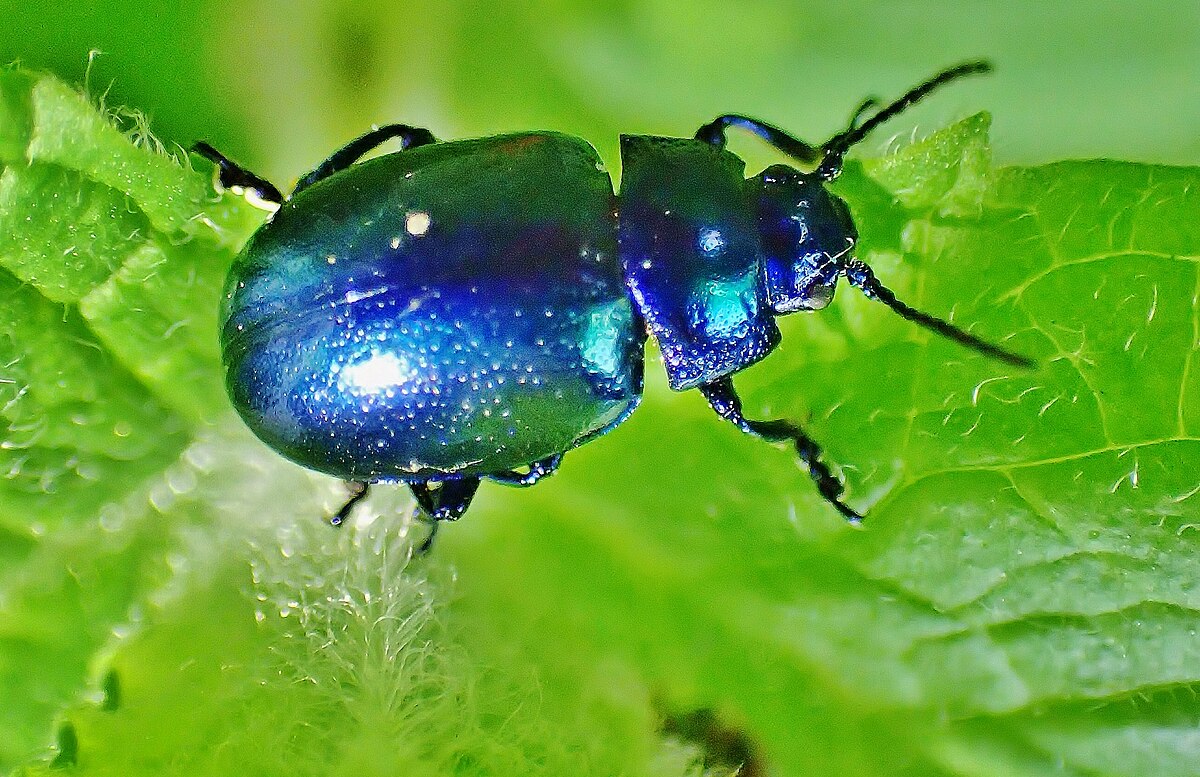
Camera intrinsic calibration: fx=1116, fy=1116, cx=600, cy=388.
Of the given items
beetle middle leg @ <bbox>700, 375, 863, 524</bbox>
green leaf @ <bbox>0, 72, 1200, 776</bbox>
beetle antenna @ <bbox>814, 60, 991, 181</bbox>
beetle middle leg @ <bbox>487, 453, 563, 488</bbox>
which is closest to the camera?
green leaf @ <bbox>0, 72, 1200, 776</bbox>

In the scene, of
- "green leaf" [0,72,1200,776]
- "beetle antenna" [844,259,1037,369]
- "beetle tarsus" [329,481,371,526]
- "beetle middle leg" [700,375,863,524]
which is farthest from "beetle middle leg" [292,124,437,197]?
"beetle antenna" [844,259,1037,369]

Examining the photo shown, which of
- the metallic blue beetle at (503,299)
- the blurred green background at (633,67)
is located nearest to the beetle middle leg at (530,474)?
the metallic blue beetle at (503,299)

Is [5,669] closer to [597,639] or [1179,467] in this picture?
[597,639]

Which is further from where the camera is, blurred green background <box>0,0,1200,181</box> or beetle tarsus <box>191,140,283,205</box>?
blurred green background <box>0,0,1200,181</box>

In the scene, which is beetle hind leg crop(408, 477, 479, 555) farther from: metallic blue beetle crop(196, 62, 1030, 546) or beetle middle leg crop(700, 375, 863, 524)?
beetle middle leg crop(700, 375, 863, 524)

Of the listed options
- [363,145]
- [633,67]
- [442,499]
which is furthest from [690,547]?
[633,67]

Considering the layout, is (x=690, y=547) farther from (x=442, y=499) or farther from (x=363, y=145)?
(x=363, y=145)
